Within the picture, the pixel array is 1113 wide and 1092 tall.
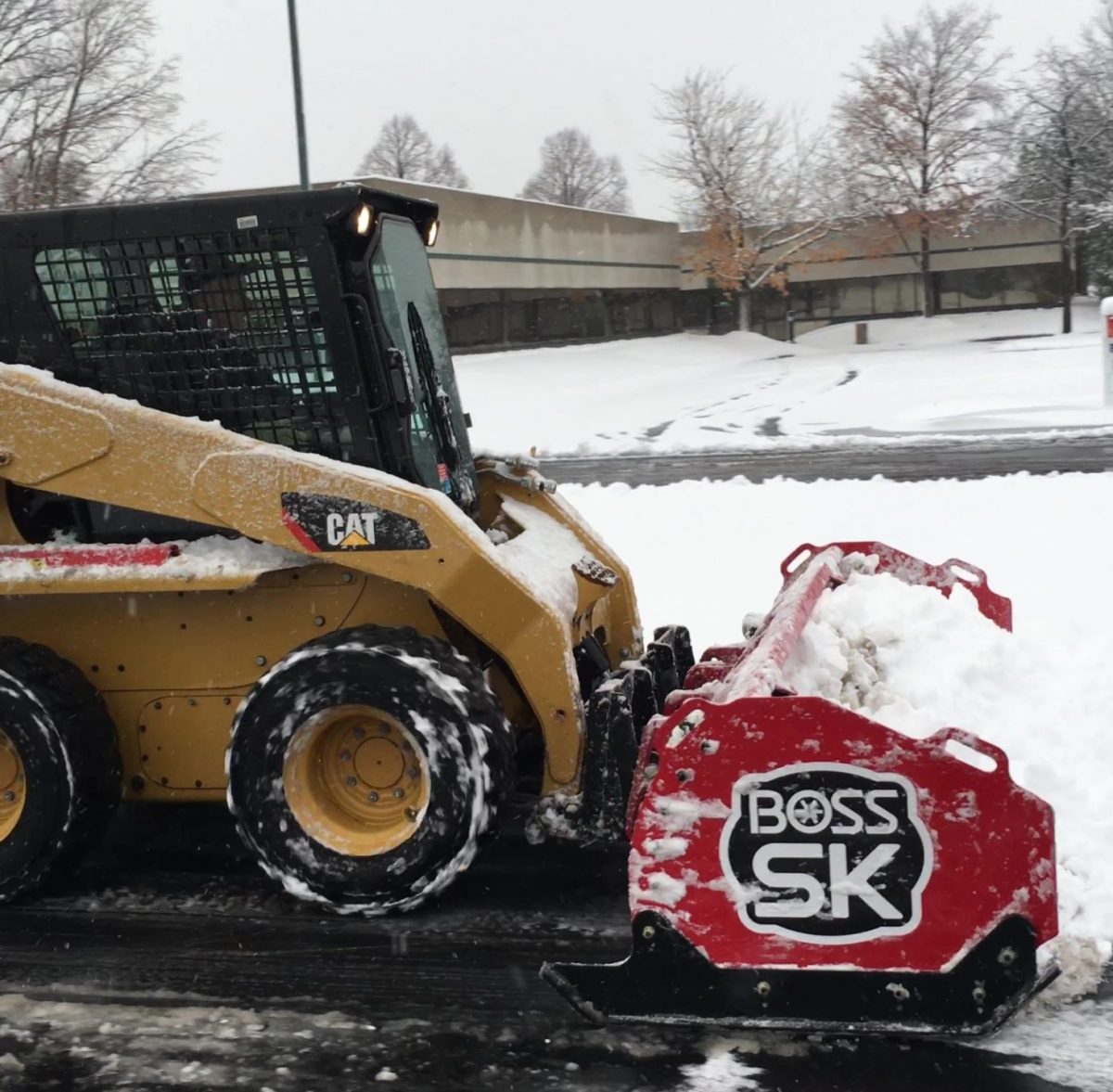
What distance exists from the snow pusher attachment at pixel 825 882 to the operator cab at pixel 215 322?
72.0 inches

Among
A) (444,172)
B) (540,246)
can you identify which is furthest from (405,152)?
(540,246)

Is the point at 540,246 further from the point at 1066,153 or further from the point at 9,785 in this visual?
the point at 9,785

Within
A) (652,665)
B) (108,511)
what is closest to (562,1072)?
(652,665)

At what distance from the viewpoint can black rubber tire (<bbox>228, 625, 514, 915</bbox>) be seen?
4.29m

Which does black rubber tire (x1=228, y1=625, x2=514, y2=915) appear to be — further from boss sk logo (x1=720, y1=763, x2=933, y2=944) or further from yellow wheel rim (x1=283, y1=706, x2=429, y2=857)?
boss sk logo (x1=720, y1=763, x2=933, y2=944)

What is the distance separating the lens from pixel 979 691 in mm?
5418

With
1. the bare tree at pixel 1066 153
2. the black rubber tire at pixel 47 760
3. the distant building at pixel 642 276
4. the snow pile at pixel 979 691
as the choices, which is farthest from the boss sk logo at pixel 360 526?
the bare tree at pixel 1066 153

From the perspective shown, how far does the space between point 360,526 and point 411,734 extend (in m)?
0.71

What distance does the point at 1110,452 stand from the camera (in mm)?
15086

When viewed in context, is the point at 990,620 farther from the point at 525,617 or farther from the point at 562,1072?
the point at 562,1072

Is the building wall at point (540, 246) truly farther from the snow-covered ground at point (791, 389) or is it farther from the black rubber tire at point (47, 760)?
the black rubber tire at point (47, 760)

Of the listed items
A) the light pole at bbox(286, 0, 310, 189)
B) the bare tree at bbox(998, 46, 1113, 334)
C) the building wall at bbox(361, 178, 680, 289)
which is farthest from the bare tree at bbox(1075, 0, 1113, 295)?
the light pole at bbox(286, 0, 310, 189)

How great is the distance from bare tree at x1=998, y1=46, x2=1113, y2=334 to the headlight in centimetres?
3809

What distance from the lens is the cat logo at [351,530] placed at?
14.4 feet
